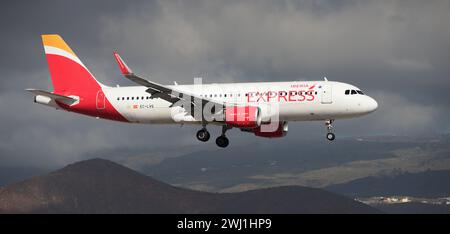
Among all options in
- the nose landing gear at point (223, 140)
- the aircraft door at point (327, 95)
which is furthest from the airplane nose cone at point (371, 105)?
the nose landing gear at point (223, 140)

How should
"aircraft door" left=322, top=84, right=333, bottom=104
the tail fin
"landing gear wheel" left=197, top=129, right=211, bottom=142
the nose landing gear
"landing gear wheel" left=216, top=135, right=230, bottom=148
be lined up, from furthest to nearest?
the tail fin → "landing gear wheel" left=216, top=135, right=230, bottom=148 → the nose landing gear → "landing gear wheel" left=197, top=129, right=211, bottom=142 → "aircraft door" left=322, top=84, right=333, bottom=104

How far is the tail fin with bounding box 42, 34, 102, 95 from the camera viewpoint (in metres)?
83.9

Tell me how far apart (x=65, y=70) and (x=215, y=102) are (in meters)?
20.8

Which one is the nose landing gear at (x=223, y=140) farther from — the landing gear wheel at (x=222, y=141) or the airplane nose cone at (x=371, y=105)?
the airplane nose cone at (x=371, y=105)

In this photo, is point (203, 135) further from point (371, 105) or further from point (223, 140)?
point (371, 105)

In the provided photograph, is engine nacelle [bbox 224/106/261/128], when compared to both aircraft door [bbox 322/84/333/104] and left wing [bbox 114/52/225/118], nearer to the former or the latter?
left wing [bbox 114/52/225/118]

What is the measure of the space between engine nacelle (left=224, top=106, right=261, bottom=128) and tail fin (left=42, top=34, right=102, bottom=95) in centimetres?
1707

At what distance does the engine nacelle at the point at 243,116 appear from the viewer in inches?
2857

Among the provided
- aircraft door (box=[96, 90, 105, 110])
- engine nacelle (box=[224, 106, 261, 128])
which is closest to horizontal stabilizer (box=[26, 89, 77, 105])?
aircraft door (box=[96, 90, 105, 110])

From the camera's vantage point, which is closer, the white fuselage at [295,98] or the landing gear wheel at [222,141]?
the white fuselage at [295,98]

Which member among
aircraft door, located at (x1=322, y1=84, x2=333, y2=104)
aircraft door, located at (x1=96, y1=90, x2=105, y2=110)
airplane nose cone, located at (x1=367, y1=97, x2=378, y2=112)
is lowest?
airplane nose cone, located at (x1=367, y1=97, x2=378, y2=112)

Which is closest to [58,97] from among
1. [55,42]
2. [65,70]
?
[65,70]
